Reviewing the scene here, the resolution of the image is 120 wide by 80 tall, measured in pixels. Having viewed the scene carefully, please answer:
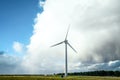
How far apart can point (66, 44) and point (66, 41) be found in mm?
4051

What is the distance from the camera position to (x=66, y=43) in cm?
13550

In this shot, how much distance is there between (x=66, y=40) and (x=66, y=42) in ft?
5.00

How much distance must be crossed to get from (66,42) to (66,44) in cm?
334

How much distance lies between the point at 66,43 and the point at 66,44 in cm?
196

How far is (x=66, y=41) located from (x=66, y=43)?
84.1 inches

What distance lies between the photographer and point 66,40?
5418 inches

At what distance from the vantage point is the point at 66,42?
136750mm

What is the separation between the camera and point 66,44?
438ft

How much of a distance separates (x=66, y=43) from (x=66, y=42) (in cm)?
139

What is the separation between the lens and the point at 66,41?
137 meters

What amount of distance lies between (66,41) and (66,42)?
797 mm
